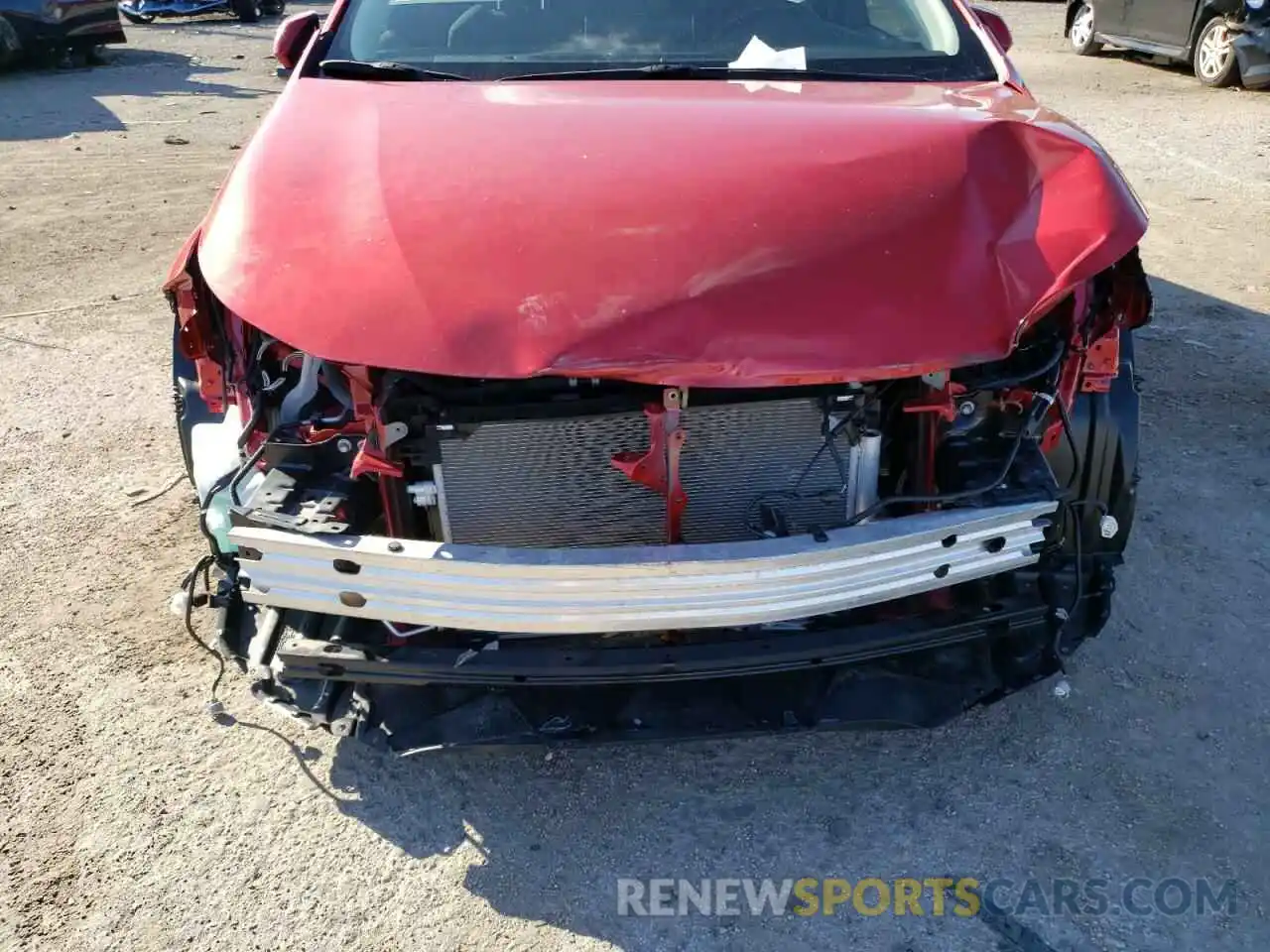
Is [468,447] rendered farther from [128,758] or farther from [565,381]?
[128,758]

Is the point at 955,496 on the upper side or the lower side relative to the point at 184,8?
upper

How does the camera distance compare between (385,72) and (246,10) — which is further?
(246,10)

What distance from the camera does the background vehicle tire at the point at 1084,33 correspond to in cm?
1280

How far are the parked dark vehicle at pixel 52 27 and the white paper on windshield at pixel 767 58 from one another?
12490mm

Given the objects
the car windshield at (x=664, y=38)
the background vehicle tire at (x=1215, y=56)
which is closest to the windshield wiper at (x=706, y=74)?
the car windshield at (x=664, y=38)

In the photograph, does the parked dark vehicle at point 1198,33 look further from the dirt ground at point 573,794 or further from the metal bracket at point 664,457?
the metal bracket at point 664,457

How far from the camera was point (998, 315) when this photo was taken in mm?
1979

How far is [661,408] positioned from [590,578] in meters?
0.38

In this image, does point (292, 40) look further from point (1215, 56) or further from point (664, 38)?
point (1215, 56)

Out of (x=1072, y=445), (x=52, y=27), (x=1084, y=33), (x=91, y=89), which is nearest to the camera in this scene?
(x=1072, y=445)

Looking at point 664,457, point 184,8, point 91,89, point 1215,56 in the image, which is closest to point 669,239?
point 664,457

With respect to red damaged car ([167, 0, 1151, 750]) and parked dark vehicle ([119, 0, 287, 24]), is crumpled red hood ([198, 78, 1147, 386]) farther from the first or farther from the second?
parked dark vehicle ([119, 0, 287, 24])

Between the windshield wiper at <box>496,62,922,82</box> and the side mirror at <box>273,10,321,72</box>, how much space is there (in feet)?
3.38

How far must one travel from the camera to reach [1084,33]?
514 inches
